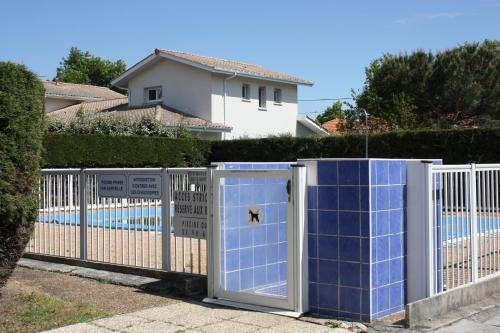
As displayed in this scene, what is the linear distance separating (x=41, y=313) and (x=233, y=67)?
28.8m

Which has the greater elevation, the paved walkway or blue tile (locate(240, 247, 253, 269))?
blue tile (locate(240, 247, 253, 269))

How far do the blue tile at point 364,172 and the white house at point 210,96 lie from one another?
2357cm

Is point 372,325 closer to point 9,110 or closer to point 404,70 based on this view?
point 9,110

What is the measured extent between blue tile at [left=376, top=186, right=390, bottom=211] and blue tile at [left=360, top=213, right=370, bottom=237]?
186 millimetres

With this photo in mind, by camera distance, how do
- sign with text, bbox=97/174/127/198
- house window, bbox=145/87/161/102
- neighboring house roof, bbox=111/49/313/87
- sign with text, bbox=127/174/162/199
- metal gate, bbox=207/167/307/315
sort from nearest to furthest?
1. metal gate, bbox=207/167/307/315
2. sign with text, bbox=127/174/162/199
3. sign with text, bbox=97/174/127/198
4. neighboring house roof, bbox=111/49/313/87
5. house window, bbox=145/87/161/102

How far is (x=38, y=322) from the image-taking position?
6.51 m

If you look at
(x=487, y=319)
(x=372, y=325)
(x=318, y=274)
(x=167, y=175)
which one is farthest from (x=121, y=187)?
(x=487, y=319)

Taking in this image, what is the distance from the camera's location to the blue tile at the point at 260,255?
778cm

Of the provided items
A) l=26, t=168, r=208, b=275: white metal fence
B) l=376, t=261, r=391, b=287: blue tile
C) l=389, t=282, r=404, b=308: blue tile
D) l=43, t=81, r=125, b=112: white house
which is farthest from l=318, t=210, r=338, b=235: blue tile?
l=43, t=81, r=125, b=112: white house

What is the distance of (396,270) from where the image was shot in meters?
6.85

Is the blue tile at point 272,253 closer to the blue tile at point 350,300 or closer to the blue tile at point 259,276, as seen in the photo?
the blue tile at point 259,276

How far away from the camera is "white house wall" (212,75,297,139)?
109 feet

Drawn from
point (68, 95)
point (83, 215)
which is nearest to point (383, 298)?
point (83, 215)

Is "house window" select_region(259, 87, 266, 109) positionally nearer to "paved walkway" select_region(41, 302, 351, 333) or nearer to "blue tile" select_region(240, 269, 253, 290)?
"blue tile" select_region(240, 269, 253, 290)
